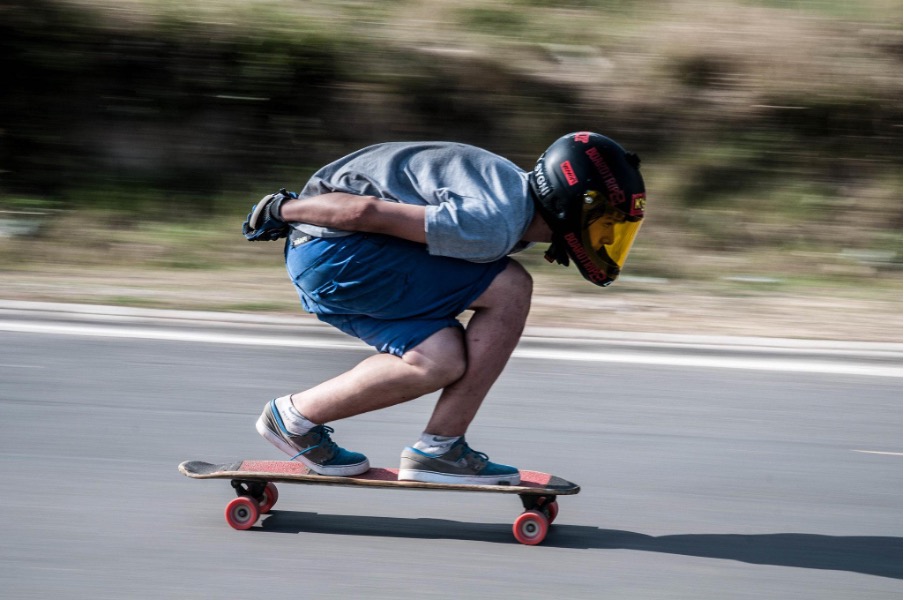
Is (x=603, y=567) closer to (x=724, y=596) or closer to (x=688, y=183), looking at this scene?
(x=724, y=596)

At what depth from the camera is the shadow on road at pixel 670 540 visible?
365 centimetres

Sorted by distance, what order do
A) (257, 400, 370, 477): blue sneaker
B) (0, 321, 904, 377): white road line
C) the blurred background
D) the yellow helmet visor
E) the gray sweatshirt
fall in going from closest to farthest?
the gray sweatshirt, the yellow helmet visor, (257, 400, 370, 477): blue sneaker, (0, 321, 904, 377): white road line, the blurred background

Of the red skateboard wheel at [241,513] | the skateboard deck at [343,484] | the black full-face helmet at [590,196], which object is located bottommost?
the red skateboard wheel at [241,513]

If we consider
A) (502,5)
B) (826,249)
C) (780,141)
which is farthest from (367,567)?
(502,5)

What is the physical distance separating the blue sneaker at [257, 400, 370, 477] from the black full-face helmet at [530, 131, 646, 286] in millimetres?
981

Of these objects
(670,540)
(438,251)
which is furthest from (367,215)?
(670,540)

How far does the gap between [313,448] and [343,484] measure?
164 millimetres

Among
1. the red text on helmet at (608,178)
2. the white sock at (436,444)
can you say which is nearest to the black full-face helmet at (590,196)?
the red text on helmet at (608,178)

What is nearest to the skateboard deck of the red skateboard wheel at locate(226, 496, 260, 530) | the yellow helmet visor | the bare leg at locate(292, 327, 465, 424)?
the red skateboard wheel at locate(226, 496, 260, 530)

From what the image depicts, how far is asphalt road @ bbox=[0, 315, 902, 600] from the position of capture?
3451mm

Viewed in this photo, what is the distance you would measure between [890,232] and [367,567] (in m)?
7.21

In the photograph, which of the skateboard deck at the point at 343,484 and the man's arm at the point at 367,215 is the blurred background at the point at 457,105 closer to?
the skateboard deck at the point at 343,484

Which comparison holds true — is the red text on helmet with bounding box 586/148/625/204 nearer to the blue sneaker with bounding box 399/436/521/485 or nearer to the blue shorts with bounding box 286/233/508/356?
the blue shorts with bounding box 286/233/508/356

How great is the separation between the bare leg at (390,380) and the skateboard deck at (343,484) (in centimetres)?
21
